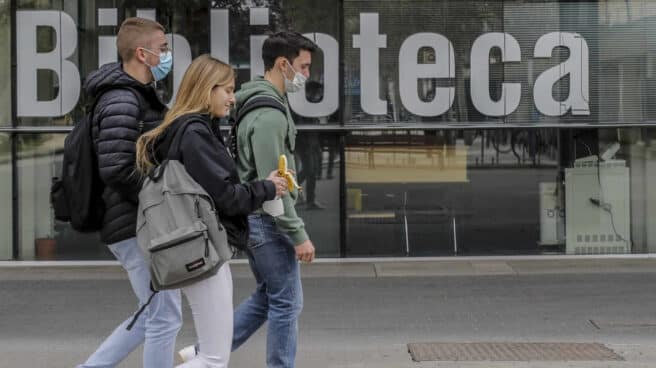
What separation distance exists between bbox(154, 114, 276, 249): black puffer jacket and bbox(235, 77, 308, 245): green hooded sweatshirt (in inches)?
10.5

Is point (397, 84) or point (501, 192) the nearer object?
point (397, 84)

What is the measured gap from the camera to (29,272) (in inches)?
410

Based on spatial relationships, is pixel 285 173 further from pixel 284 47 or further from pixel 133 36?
pixel 133 36

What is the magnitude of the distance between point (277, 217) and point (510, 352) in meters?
2.48

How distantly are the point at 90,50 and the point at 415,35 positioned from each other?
3516 millimetres

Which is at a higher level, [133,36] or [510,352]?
[133,36]

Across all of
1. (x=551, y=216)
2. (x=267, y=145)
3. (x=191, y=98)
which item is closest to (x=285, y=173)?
(x=267, y=145)

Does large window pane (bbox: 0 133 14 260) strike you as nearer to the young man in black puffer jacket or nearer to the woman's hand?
the young man in black puffer jacket

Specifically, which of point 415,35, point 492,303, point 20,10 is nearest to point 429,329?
point 492,303

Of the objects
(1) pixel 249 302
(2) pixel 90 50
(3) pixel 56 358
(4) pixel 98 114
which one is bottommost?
(3) pixel 56 358

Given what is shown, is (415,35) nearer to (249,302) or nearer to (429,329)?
(429,329)

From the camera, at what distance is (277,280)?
15.9 ft

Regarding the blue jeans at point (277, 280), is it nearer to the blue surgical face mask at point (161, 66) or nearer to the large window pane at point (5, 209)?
the blue surgical face mask at point (161, 66)

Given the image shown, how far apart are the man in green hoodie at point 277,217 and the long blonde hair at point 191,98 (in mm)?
383
